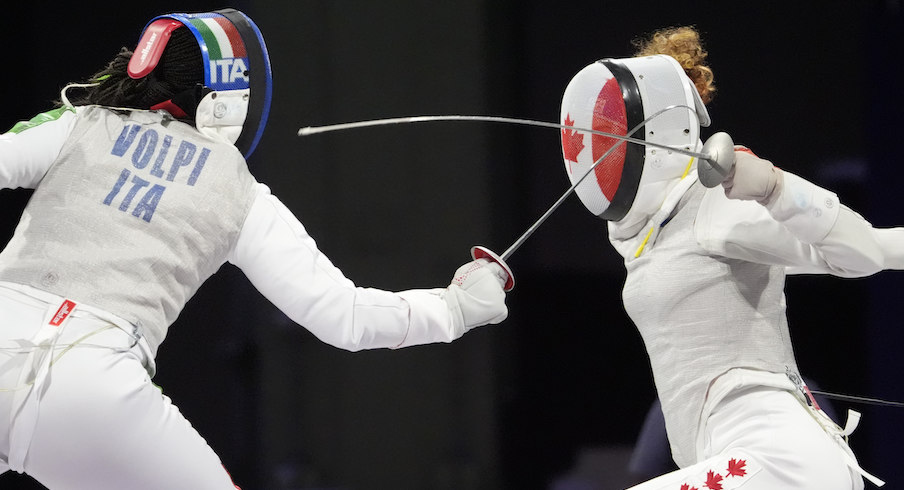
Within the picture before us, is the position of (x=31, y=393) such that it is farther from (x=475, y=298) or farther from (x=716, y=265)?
(x=716, y=265)

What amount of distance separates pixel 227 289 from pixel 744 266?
157 cm

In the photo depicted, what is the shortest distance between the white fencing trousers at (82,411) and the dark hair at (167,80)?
1.30 ft

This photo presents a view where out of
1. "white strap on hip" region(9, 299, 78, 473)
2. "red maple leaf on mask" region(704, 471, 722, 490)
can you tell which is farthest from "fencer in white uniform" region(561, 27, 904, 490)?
"white strap on hip" region(9, 299, 78, 473)

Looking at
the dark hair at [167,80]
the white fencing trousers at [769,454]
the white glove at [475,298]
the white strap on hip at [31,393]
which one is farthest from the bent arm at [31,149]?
the white fencing trousers at [769,454]

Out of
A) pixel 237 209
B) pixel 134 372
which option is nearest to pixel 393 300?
pixel 237 209

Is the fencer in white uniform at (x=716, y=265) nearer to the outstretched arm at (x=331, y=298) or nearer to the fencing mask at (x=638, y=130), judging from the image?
the fencing mask at (x=638, y=130)

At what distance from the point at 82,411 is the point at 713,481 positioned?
101cm

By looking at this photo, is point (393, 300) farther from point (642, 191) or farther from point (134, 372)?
point (642, 191)

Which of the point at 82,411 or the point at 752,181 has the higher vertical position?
the point at 752,181

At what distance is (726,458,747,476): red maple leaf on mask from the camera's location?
A: 1608mm

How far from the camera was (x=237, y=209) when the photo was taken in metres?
1.53

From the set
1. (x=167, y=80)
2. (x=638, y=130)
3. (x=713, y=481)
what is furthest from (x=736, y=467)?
(x=167, y=80)

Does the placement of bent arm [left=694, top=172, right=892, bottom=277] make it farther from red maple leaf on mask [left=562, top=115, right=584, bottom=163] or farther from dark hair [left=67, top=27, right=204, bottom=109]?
dark hair [left=67, top=27, right=204, bottom=109]

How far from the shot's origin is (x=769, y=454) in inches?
63.2
